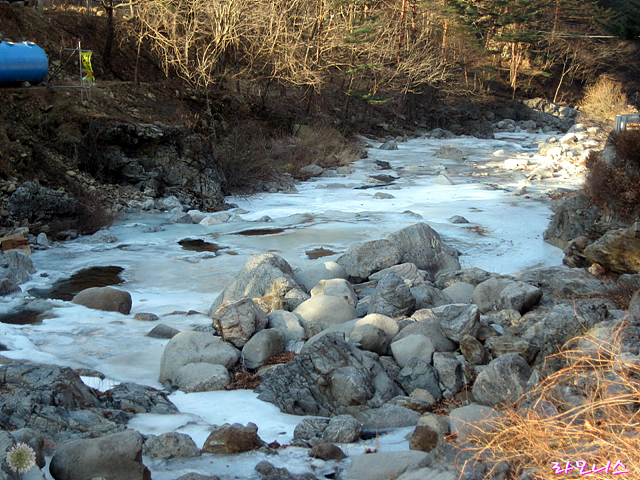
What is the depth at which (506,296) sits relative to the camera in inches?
259

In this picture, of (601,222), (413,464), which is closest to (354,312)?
(413,464)

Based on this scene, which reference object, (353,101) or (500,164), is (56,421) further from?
(353,101)

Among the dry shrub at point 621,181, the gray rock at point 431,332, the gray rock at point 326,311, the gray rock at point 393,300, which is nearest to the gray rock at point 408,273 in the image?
the gray rock at point 393,300

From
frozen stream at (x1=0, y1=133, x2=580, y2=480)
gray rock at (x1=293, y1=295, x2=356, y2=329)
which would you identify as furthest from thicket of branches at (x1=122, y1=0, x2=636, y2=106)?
gray rock at (x1=293, y1=295, x2=356, y2=329)

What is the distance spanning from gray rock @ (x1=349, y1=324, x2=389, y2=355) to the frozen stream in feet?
3.99

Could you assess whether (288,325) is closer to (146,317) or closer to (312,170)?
(146,317)

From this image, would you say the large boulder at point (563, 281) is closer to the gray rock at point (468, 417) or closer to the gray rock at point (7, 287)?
the gray rock at point (468, 417)

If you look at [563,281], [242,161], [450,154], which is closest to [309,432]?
[563,281]

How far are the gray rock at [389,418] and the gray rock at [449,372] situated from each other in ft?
2.51

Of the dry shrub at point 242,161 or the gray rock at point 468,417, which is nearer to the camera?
the gray rock at point 468,417

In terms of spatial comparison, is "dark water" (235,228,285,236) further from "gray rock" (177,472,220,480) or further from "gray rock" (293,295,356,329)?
"gray rock" (177,472,220,480)

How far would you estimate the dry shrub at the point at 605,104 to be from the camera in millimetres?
30500

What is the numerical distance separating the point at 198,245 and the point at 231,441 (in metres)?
7.67

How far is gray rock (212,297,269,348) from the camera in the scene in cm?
575
